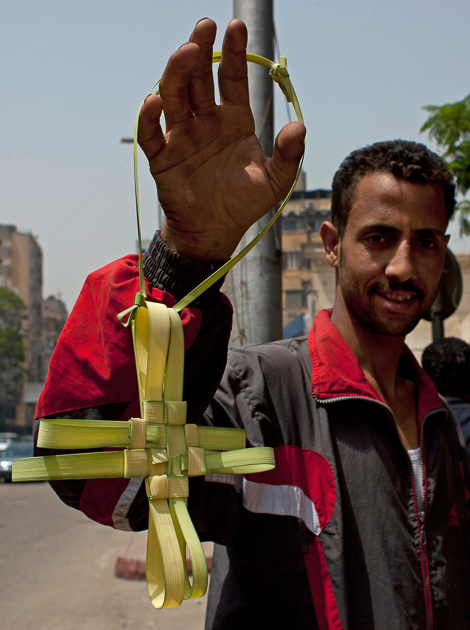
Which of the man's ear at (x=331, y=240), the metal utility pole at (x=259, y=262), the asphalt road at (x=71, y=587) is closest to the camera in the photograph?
the man's ear at (x=331, y=240)

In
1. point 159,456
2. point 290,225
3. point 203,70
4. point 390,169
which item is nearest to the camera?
point 159,456

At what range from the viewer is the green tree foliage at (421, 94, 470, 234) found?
6.74 m

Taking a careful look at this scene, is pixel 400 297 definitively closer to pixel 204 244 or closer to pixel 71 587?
pixel 204 244

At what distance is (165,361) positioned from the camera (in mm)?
987

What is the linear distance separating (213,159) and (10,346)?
5228 cm

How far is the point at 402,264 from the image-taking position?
1.59 metres

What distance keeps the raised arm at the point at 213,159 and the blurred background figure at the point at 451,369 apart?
2391mm

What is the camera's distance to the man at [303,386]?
110 centimetres

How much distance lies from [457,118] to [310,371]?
6.04m

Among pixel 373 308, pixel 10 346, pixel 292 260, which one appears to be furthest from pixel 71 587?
pixel 10 346

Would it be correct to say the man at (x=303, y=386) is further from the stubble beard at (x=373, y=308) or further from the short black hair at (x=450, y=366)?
the short black hair at (x=450, y=366)

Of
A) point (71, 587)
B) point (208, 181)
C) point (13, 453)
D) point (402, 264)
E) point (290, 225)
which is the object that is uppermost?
point (290, 225)

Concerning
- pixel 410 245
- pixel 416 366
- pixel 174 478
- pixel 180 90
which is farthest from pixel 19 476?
pixel 416 366

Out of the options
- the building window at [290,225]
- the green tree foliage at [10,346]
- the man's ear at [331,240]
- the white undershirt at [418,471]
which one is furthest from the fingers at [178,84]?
the building window at [290,225]
